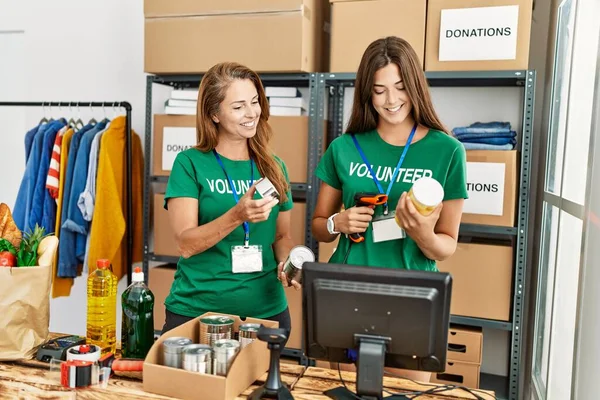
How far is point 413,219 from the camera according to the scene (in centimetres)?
145

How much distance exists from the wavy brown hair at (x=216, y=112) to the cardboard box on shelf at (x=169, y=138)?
1.09 m

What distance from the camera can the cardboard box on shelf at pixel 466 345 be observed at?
2.56 m

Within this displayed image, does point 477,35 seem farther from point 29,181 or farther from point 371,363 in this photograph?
point 29,181

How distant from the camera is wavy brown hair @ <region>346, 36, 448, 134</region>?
1672mm

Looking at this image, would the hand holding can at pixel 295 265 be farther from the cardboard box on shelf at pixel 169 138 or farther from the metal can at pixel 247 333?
the cardboard box on shelf at pixel 169 138

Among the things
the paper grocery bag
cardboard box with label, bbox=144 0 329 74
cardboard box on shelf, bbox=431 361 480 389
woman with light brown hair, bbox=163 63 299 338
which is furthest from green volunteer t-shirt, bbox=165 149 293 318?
cardboard box on shelf, bbox=431 361 480 389

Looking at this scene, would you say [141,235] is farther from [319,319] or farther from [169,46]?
[319,319]

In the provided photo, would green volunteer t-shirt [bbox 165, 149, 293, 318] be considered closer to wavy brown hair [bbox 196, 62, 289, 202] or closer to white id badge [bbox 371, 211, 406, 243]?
wavy brown hair [bbox 196, 62, 289, 202]

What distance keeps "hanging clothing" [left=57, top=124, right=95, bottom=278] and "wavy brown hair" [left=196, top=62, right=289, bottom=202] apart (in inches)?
58.8

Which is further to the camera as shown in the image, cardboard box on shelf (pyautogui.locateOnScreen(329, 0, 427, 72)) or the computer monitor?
cardboard box on shelf (pyautogui.locateOnScreen(329, 0, 427, 72))

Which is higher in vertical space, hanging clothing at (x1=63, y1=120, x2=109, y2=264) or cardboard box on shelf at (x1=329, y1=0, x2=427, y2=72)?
cardboard box on shelf at (x1=329, y1=0, x2=427, y2=72)

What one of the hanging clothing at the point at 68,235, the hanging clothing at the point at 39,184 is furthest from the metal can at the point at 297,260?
the hanging clothing at the point at 39,184

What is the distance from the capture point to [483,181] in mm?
2480

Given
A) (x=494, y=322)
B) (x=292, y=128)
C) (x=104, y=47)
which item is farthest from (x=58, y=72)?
(x=494, y=322)
